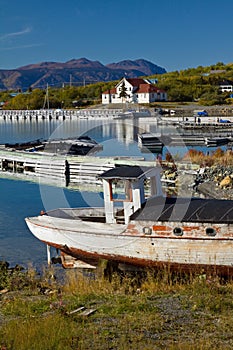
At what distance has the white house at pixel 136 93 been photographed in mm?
111125

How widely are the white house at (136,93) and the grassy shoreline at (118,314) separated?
101 metres

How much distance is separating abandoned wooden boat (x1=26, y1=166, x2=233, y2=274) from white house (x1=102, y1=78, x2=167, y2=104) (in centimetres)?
9855

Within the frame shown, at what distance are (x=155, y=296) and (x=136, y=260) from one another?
2.57 meters

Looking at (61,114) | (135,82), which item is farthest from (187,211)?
(135,82)

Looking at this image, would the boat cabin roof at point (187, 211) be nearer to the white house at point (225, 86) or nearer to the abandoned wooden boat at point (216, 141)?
the abandoned wooden boat at point (216, 141)

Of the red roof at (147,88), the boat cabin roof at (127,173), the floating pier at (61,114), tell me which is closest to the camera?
the boat cabin roof at (127,173)

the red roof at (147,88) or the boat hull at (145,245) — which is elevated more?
the red roof at (147,88)

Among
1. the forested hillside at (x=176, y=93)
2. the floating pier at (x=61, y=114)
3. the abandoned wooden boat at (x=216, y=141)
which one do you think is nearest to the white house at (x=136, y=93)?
the forested hillside at (x=176, y=93)

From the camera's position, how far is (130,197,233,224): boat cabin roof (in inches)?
458

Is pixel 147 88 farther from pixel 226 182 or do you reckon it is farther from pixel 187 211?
pixel 187 211

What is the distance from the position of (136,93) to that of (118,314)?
106865 millimetres

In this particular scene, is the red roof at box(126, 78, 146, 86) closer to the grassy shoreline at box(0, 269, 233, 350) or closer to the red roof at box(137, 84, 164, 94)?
the red roof at box(137, 84, 164, 94)

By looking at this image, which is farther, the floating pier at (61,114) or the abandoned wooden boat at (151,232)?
the floating pier at (61,114)

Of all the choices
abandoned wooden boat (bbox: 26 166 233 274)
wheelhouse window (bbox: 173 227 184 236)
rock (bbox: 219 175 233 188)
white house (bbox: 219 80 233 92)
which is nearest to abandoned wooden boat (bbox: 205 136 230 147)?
rock (bbox: 219 175 233 188)
